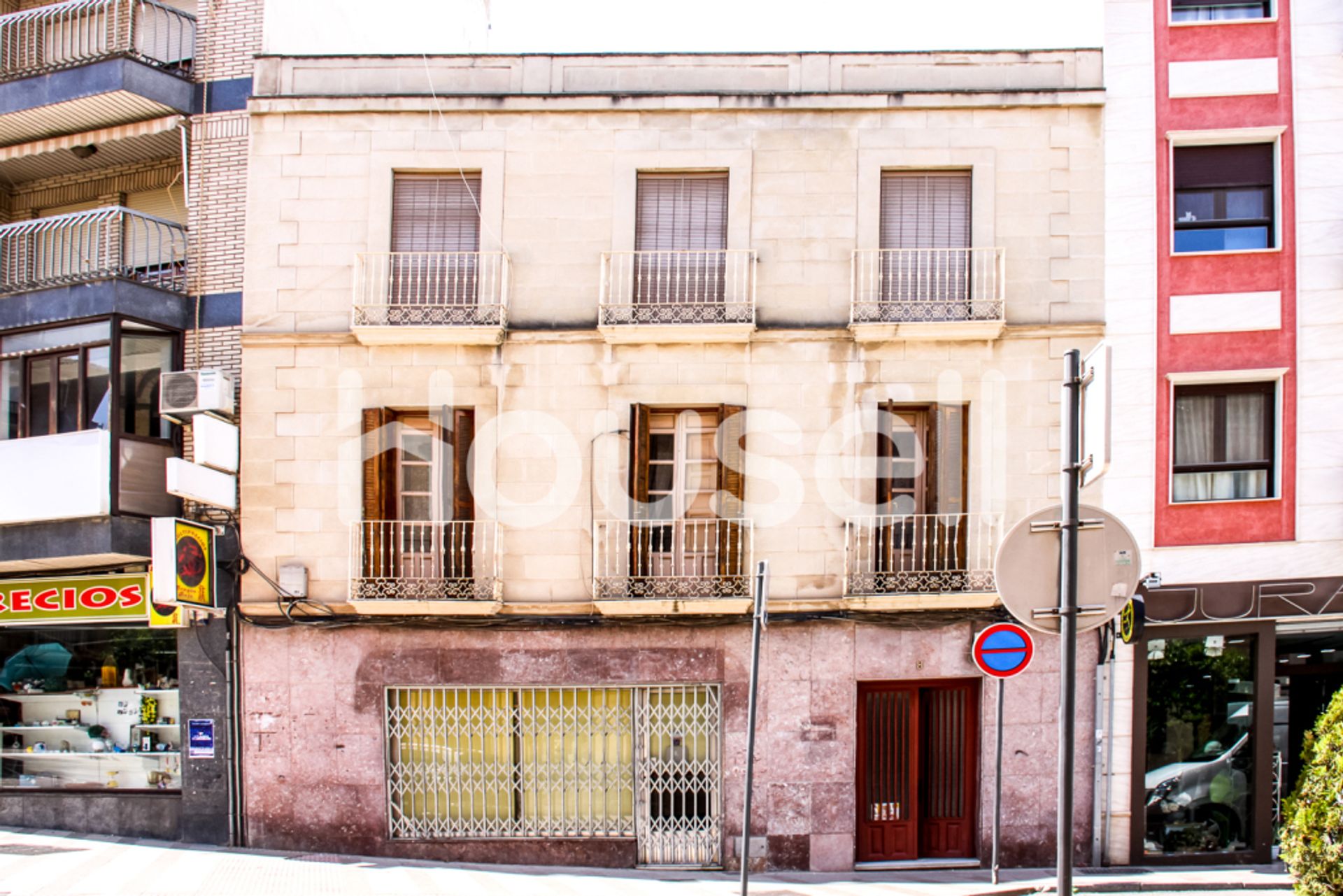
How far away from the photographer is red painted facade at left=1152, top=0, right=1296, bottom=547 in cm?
1400

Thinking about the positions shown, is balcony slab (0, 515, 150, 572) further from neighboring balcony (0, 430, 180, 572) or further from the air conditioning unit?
the air conditioning unit

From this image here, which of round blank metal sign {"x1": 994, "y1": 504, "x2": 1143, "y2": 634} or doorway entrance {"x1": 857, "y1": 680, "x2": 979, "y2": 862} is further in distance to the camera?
doorway entrance {"x1": 857, "y1": 680, "x2": 979, "y2": 862}

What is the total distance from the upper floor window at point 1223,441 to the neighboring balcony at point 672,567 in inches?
204

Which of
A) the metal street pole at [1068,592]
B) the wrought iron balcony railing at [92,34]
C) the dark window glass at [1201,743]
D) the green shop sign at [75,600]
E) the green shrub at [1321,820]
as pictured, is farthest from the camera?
the wrought iron balcony railing at [92,34]

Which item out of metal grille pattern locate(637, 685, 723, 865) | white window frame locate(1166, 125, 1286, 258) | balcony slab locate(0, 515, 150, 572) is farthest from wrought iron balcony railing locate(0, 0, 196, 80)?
white window frame locate(1166, 125, 1286, 258)

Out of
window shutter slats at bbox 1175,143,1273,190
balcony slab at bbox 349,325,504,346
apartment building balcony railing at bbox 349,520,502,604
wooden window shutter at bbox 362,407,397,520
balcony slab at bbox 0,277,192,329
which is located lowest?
apartment building balcony railing at bbox 349,520,502,604

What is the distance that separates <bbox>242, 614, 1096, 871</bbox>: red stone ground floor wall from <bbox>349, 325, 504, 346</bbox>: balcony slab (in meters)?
3.32

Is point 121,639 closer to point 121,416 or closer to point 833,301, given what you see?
point 121,416

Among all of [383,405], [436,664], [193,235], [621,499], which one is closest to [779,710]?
[621,499]

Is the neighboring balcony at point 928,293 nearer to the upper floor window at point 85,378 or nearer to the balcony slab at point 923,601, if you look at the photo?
the balcony slab at point 923,601

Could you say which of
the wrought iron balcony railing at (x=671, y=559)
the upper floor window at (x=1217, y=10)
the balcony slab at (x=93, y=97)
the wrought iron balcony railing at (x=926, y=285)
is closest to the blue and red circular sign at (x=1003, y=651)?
the wrought iron balcony railing at (x=671, y=559)

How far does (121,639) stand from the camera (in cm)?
1498

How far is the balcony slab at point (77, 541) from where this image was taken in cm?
1384

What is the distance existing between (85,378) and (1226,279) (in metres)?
13.4
